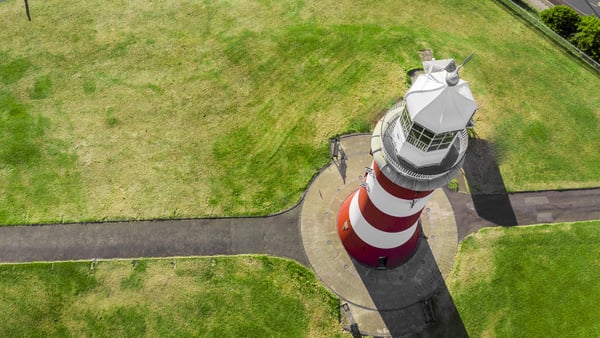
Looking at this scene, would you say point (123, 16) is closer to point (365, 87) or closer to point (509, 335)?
point (365, 87)

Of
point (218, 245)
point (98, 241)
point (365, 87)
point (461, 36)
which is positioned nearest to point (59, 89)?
point (98, 241)

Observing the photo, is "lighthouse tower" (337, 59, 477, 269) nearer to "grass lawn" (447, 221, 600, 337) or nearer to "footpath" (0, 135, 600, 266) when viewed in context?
"footpath" (0, 135, 600, 266)

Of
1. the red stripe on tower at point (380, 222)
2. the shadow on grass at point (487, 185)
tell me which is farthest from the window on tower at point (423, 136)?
the shadow on grass at point (487, 185)

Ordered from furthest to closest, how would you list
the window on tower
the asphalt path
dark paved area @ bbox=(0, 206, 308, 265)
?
the asphalt path < dark paved area @ bbox=(0, 206, 308, 265) < the window on tower

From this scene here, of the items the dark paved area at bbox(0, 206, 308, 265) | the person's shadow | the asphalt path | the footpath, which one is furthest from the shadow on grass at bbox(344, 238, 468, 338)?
the asphalt path

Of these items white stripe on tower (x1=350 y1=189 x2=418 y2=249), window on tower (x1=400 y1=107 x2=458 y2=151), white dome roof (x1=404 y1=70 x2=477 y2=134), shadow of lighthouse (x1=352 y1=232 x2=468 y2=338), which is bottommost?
shadow of lighthouse (x1=352 y1=232 x2=468 y2=338)

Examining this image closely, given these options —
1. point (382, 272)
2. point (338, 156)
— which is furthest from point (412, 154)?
→ point (338, 156)

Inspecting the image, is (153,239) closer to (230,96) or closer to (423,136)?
(230,96)
